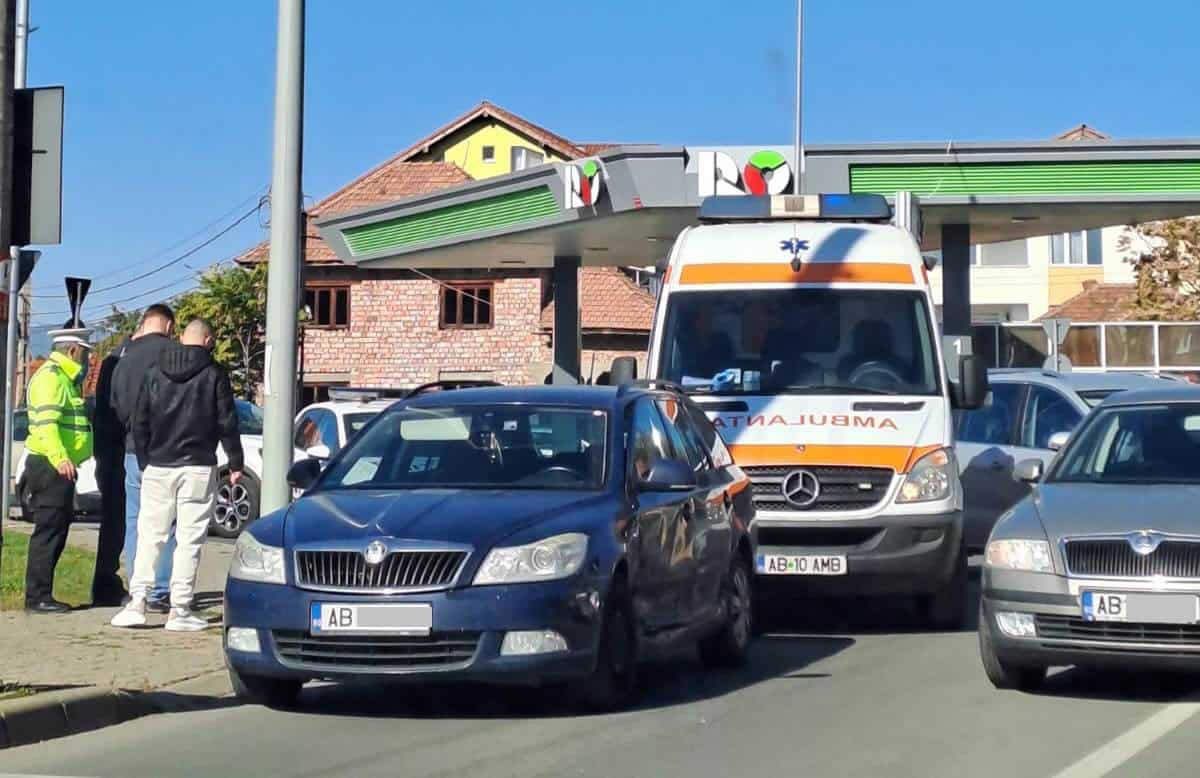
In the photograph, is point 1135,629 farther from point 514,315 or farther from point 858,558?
point 514,315

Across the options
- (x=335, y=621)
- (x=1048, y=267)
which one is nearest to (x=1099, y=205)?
(x=335, y=621)

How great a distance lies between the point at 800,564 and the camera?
12289 mm

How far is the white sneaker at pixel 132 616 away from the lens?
39.0ft

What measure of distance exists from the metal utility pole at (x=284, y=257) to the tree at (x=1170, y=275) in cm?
3922

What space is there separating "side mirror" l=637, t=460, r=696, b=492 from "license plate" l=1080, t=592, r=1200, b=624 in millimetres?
1979

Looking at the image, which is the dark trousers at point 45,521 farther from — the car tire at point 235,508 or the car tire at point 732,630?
the car tire at point 235,508

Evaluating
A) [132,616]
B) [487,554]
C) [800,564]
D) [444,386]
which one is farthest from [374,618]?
[444,386]

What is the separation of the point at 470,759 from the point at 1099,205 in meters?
18.8

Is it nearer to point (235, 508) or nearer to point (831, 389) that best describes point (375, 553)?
point (831, 389)

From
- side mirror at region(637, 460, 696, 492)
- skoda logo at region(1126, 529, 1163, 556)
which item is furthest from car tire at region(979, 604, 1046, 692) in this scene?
side mirror at region(637, 460, 696, 492)

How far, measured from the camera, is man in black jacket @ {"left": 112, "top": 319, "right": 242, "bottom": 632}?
12.0 m

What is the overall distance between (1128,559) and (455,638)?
3.22 m

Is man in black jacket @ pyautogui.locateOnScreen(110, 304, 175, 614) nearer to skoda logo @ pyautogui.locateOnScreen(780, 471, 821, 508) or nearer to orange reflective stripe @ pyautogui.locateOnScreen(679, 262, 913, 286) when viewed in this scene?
orange reflective stripe @ pyautogui.locateOnScreen(679, 262, 913, 286)

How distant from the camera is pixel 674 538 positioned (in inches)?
391
